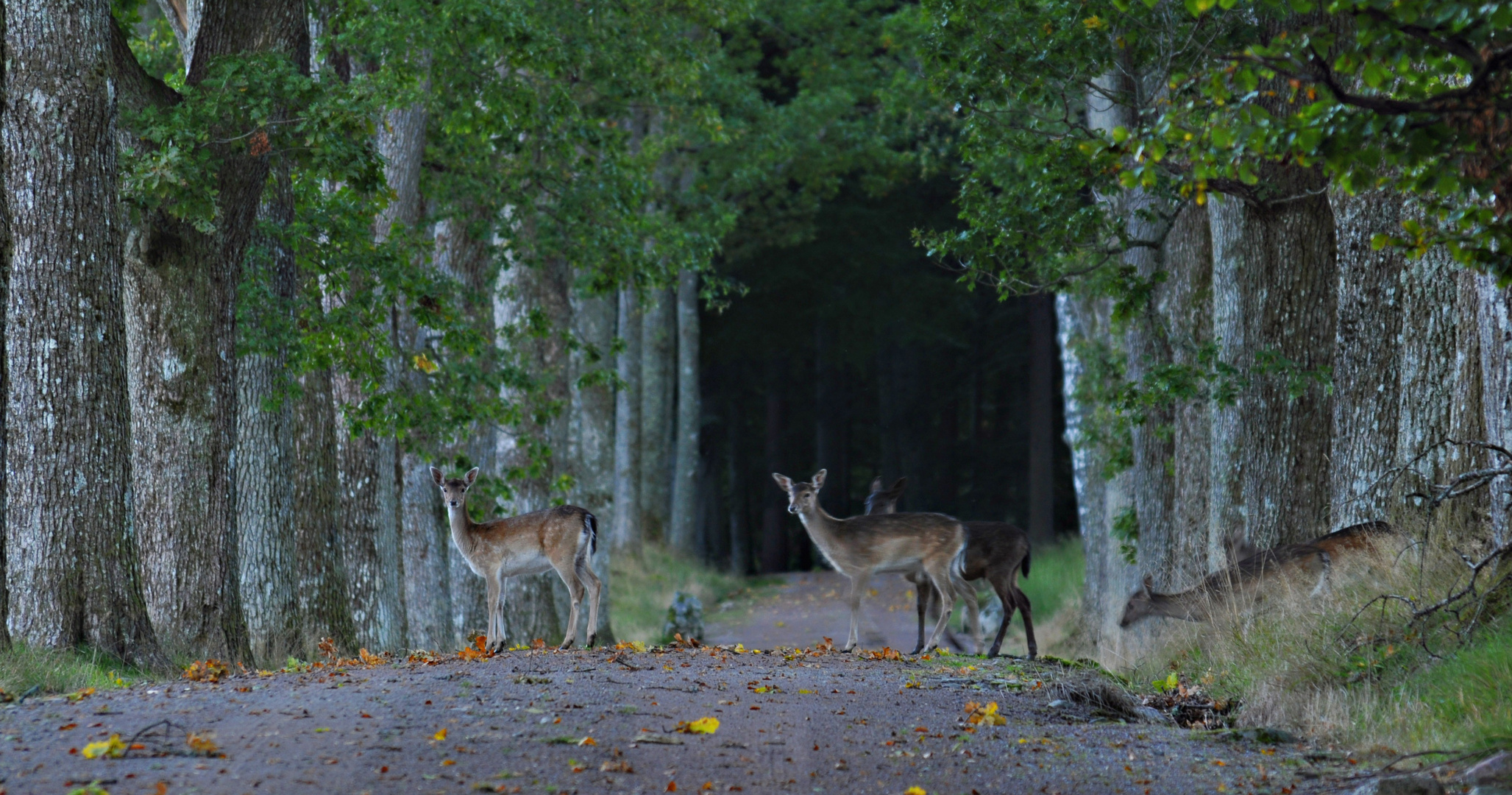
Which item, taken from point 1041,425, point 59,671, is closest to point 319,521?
point 59,671

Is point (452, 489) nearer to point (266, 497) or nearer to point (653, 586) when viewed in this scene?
point (266, 497)

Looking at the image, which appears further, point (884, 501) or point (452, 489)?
A: point (884, 501)

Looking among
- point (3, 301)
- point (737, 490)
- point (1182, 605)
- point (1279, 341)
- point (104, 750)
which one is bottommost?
point (737, 490)

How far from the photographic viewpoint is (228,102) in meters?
10.5

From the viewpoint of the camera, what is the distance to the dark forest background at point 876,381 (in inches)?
1566

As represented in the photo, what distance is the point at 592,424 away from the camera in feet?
90.0

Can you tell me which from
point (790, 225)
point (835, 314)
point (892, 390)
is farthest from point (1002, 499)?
point (790, 225)

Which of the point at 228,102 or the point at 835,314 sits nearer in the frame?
the point at 228,102

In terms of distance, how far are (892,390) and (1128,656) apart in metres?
30.8

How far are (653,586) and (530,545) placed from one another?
1635cm

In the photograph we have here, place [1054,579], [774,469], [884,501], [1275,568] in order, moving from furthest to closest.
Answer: [774,469] < [1054,579] < [884,501] < [1275,568]

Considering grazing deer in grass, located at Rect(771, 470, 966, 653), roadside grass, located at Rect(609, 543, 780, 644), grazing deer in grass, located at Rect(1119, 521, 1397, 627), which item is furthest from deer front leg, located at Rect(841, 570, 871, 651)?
roadside grass, located at Rect(609, 543, 780, 644)

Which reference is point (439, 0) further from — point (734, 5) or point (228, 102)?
point (734, 5)

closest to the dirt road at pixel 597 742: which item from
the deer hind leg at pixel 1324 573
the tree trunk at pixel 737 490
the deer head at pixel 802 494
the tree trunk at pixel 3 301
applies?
the tree trunk at pixel 3 301
